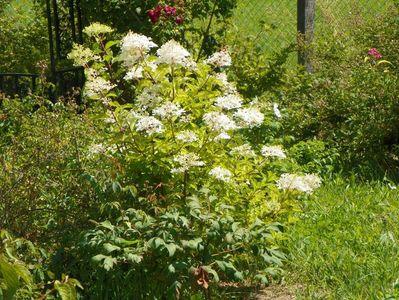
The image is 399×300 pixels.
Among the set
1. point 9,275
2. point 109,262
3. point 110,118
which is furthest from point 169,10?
point 9,275

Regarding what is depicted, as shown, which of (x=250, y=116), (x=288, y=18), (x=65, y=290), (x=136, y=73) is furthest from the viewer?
(x=288, y=18)

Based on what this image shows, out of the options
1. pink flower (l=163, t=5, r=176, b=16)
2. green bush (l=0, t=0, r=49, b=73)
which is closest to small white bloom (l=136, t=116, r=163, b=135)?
pink flower (l=163, t=5, r=176, b=16)

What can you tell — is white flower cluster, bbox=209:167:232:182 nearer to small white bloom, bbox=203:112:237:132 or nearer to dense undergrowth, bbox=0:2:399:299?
dense undergrowth, bbox=0:2:399:299

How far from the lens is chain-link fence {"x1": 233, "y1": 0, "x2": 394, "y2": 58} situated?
10562 mm

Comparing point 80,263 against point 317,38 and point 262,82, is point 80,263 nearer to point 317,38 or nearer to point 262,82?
point 262,82

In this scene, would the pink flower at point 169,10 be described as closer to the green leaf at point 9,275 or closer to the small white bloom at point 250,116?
the small white bloom at point 250,116

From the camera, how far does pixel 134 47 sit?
15.8 ft

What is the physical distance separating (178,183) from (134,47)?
0.71 meters

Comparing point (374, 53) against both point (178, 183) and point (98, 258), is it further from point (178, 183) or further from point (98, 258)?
point (98, 258)

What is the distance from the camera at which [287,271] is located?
17.4ft

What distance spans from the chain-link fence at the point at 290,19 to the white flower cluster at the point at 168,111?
5.05 m

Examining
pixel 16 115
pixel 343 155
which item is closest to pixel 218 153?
pixel 16 115

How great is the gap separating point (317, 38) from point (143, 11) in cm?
182

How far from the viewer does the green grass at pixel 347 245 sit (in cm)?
493
